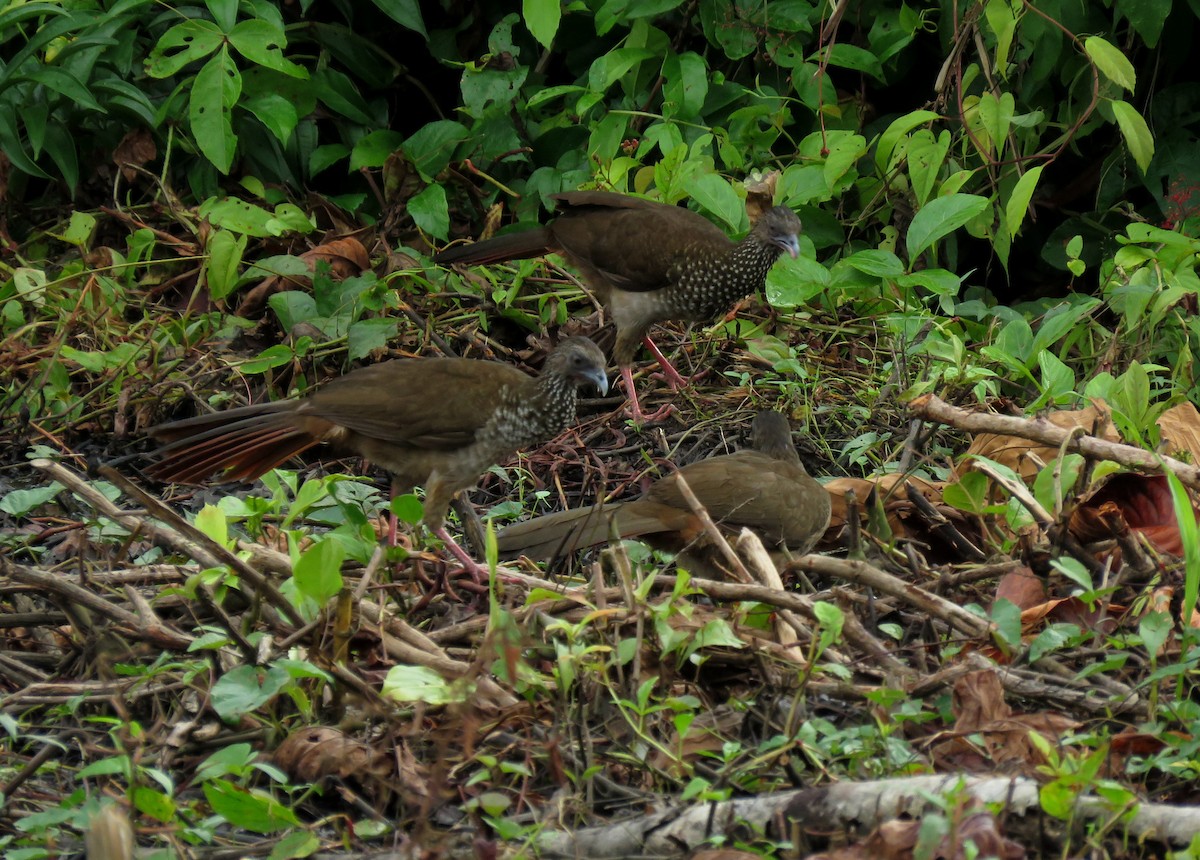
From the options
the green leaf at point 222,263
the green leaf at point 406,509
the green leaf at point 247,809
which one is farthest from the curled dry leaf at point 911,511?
the green leaf at point 222,263

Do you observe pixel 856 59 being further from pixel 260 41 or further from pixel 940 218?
pixel 260 41

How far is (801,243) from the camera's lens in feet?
21.3

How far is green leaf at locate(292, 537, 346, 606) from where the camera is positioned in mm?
2916

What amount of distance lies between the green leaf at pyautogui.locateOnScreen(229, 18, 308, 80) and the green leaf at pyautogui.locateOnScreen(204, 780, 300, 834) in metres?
4.50

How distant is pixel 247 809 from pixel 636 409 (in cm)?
350

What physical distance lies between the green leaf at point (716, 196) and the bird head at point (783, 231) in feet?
0.99

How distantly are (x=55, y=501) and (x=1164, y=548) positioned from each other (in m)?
3.34

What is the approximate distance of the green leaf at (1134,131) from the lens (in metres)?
5.74

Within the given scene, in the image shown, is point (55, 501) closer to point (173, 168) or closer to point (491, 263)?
point (491, 263)

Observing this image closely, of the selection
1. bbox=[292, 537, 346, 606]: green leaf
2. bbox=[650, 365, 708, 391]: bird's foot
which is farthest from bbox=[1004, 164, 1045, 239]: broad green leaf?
bbox=[292, 537, 346, 606]: green leaf

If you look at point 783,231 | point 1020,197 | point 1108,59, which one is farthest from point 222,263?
point 1108,59

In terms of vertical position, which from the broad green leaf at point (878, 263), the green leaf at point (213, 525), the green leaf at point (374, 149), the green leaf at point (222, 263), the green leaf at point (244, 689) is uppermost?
the green leaf at point (213, 525)

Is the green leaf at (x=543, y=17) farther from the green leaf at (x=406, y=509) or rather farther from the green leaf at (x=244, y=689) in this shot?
the green leaf at (x=244, y=689)

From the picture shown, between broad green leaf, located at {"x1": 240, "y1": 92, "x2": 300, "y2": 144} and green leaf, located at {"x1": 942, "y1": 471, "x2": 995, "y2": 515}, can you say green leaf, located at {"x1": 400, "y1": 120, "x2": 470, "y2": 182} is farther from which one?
green leaf, located at {"x1": 942, "y1": 471, "x2": 995, "y2": 515}
